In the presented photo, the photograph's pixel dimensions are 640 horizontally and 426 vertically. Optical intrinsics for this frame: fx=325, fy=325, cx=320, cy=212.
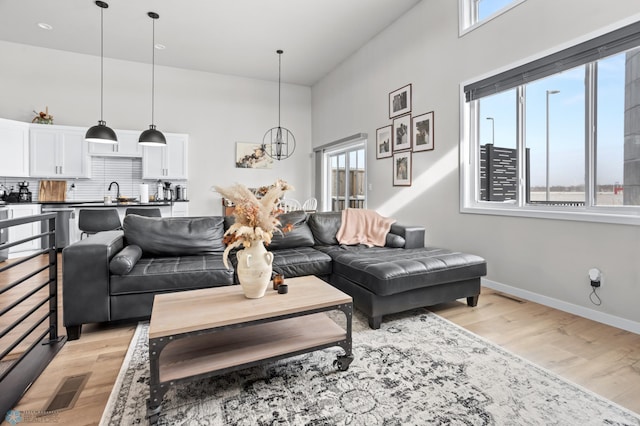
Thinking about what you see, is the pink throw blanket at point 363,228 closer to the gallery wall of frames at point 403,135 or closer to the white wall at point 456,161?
the white wall at point 456,161

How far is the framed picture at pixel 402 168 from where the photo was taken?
470 cm

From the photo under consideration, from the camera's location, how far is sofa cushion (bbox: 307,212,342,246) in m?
3.84

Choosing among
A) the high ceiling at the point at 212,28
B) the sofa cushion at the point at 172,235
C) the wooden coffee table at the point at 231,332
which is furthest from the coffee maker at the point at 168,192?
the wooden coffee table at the point at 231,332

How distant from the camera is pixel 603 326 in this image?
2.56 m

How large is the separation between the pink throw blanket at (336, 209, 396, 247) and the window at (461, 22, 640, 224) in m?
A: 1.04

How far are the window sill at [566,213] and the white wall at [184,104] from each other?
4793 millimetres

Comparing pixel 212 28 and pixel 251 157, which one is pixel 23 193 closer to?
pixel 251 157

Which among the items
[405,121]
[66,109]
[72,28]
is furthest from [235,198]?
[66,109]

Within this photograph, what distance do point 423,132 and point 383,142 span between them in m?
0.93

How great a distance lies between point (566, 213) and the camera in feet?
9.37

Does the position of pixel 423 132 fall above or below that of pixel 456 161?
above

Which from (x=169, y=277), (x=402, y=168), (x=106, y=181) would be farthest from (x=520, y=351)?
(x=106, y=181)

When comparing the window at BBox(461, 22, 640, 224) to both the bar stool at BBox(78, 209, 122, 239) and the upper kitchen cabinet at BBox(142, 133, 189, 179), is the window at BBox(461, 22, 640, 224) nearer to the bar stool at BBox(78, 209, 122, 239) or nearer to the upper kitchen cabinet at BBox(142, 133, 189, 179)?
the bar stool at BBox(78, 209, 122, 239)

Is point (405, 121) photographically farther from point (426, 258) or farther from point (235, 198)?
point (235, 198)
